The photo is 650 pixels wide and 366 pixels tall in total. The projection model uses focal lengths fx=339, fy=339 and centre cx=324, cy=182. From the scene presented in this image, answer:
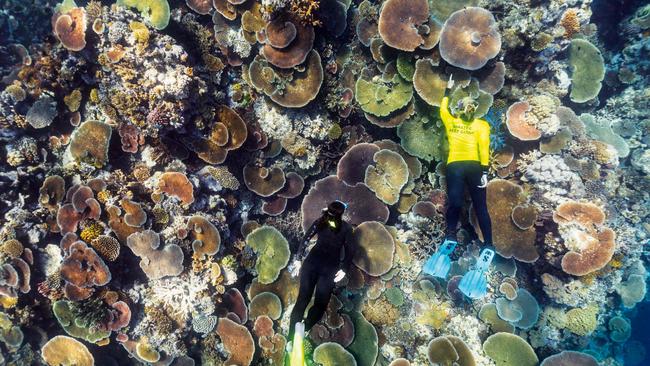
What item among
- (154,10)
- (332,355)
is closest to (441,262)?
(332,355)

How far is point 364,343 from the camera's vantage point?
581cm

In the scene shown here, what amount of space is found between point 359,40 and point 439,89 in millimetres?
1732

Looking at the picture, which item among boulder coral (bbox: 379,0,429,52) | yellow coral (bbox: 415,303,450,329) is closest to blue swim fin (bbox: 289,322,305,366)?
yellow coral (bbox: 415,303,450,329)

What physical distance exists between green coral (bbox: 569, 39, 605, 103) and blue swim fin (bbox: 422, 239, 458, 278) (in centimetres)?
438

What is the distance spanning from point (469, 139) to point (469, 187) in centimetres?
76

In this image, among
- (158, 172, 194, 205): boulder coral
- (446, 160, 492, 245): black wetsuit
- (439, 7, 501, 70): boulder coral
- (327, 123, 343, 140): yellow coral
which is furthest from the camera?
Result: (327, 123, 343, 140): yellow coral

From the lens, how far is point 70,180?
5.36 m

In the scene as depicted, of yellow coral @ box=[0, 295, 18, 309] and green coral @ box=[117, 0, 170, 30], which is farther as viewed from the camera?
green coral @ box=[117, 0, 170, 30]

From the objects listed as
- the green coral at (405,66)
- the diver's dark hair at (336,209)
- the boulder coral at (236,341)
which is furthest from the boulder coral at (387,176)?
the boulder coral at (236,341)

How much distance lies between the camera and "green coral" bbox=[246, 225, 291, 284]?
6102mm

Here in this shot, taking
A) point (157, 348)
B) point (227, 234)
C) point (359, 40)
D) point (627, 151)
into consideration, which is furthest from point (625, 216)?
point (157, 348)

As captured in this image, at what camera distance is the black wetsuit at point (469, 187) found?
5.16m

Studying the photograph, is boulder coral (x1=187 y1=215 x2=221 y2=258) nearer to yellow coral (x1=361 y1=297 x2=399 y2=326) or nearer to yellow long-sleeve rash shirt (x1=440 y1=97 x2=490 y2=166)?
yellow coral (x1=361 y1=297 x2=399 y2=326)

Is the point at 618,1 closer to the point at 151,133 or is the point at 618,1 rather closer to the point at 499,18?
the point at 499,18
